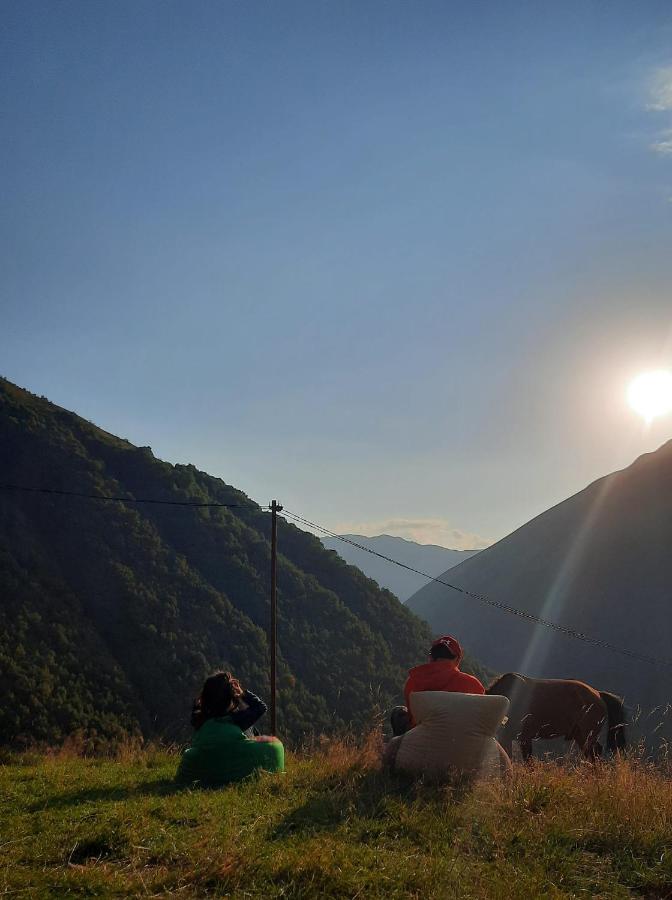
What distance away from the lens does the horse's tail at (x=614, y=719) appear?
42.4ft

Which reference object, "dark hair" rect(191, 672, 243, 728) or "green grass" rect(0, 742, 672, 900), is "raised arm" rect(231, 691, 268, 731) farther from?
"green grass" rect(0, 742, 672, 900)

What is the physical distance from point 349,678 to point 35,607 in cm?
2594

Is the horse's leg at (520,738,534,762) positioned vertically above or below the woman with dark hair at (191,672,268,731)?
below

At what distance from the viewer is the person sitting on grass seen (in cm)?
757

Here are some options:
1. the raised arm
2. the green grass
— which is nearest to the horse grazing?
the green grass

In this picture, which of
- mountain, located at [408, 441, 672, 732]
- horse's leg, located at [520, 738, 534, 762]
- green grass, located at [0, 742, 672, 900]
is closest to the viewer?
green grass, located at [0, 742, 672, 900]

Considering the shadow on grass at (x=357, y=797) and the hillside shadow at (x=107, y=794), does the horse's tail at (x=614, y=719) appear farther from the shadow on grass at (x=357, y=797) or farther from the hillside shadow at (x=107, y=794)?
the hillside shadow at (x=107, y=794)

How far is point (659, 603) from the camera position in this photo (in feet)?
332

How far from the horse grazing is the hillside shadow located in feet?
21.0

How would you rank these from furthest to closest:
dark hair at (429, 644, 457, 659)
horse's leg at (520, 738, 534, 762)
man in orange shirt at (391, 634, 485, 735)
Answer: horse's leg at (520, 738, 534, 762), dark hair at (429, 644, 457, 659), man in orange shirt at (391, 634, 485, 735)

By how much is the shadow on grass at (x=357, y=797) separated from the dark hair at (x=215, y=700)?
1555 millimetres

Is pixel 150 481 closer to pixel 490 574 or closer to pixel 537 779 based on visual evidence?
pixel 537 779

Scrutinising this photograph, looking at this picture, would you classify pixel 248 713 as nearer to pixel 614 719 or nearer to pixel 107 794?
pixel 107 794

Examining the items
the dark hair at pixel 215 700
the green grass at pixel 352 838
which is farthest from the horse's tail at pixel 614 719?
the dark hair at pixel 215 700
